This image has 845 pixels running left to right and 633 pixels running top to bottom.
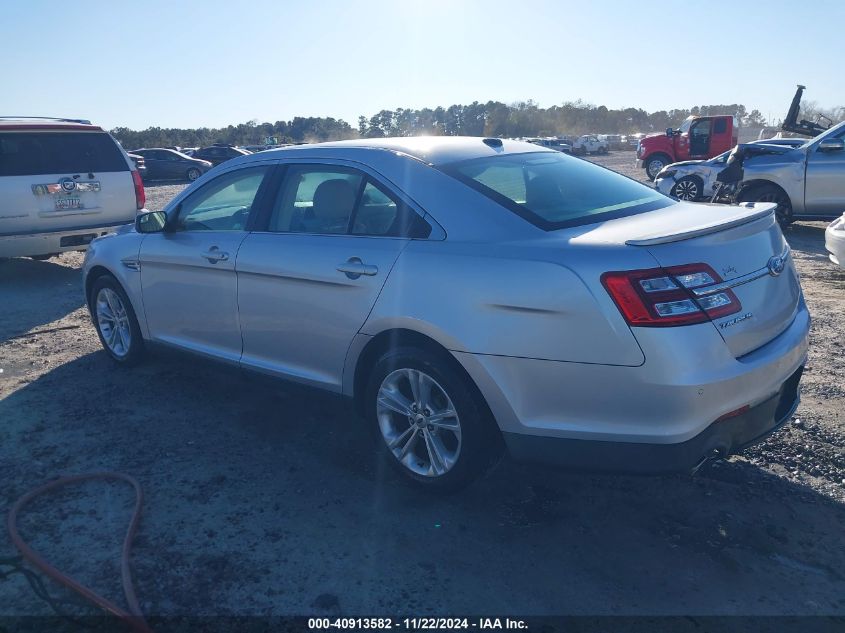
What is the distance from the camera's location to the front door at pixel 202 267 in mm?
4414

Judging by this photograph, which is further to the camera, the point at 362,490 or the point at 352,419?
the point at 352,419

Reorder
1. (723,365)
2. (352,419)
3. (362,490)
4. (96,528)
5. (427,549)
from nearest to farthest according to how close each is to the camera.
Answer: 1. (723,365)
2. (427,549)
3. (96,528)
4. (362,490)
5. (352,419)

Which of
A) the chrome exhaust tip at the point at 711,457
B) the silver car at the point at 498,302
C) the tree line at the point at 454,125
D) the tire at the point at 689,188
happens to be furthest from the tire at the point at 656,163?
the tree line at the point at 454,125

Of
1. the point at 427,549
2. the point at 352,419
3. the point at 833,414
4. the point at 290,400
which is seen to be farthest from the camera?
the point at 290,400

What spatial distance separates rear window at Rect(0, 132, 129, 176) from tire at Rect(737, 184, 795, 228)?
8756 millimetres

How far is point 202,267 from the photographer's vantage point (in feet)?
14.9

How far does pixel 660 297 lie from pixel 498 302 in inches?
25.7

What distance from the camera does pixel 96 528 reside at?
3371 mm

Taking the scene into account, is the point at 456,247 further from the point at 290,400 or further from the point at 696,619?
the point at 290,400

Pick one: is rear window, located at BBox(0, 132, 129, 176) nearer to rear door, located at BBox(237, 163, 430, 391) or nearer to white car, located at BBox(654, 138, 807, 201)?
rear door, located at BBox(237, 163, 430, 391)

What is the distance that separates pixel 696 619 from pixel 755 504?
957 millimetres

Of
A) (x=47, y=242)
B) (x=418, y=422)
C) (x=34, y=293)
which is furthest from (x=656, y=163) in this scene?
(x=418, y=422)

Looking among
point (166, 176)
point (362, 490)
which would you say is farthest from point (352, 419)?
point (166, 176)

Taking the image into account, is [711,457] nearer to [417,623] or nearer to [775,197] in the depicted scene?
[417,623]
